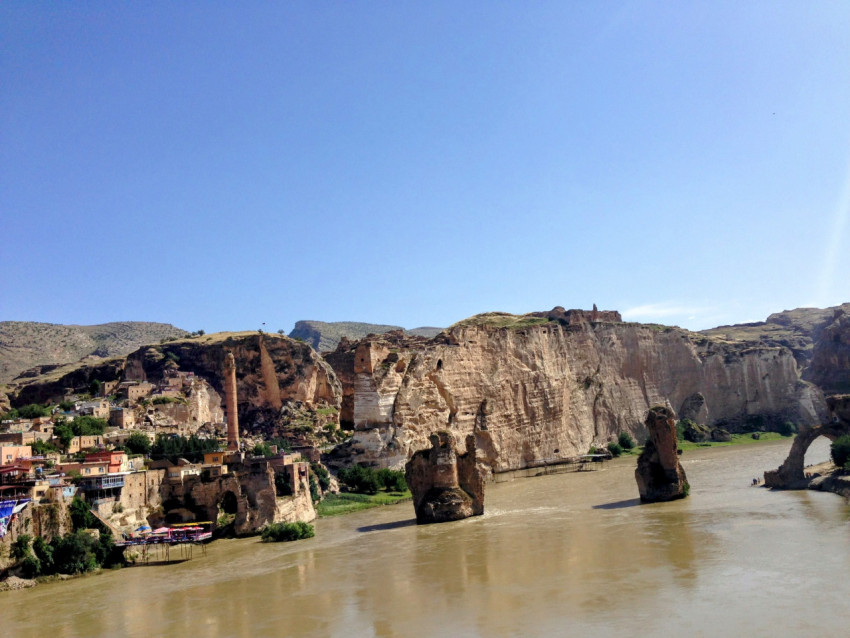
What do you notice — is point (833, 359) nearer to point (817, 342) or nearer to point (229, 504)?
point (817, 342)

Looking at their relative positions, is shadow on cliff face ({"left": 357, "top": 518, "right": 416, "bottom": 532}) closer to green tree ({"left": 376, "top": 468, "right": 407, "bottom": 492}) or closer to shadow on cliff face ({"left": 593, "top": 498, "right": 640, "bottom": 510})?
shadow on cliff face ({"left": 593, "top": 498, "right": 640, "bottom": 510})

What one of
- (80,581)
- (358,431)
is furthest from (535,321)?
(80,581)

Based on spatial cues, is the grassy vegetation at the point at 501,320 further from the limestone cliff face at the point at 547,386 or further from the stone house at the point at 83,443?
the stone house at the point at 83,443

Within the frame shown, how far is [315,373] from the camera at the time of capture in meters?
62.1

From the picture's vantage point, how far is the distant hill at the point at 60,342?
3846 inches

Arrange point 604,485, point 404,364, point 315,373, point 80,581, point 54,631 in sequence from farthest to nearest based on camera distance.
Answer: point 315,373 → point 404,364 → point 604,485 → point 80,581 → point 54,631

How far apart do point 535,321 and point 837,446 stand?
43.5 metres

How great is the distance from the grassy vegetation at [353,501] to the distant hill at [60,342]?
194 feet

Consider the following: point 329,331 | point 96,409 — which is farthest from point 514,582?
point 329,331

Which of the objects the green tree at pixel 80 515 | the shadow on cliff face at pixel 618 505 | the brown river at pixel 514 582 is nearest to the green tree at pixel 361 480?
the brown river at pixel 514 582

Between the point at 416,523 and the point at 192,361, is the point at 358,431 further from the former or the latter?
the point at 192,361

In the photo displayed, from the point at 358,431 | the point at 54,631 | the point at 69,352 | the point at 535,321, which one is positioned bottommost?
the point at 54,631

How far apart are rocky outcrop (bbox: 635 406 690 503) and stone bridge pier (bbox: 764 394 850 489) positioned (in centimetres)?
446

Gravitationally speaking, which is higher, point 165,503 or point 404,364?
point 404,364
